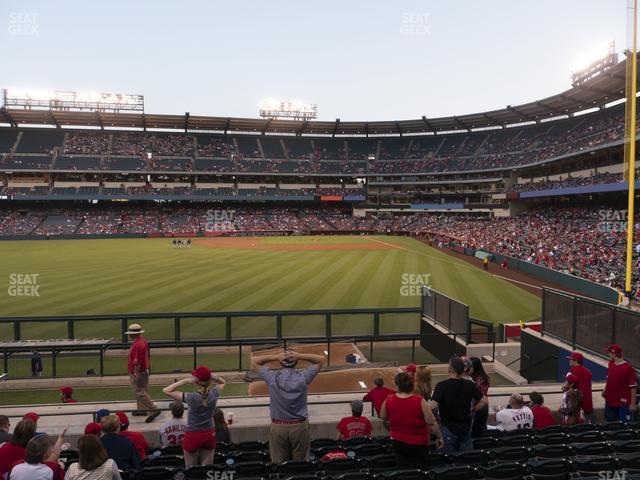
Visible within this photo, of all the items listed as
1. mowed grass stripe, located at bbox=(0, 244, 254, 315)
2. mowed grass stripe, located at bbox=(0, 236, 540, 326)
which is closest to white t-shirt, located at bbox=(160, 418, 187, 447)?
mowed grass stripe, located at bbox=(0, 236, 540, 326)

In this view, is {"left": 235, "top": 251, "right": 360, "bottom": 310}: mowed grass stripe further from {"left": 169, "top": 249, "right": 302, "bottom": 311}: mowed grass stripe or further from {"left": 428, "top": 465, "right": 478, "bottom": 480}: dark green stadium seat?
{"left": 428, "top": 465, "right": 478, "bottom": 480}: dark green stadium seat

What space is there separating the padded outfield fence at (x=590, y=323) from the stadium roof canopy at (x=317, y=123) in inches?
1978

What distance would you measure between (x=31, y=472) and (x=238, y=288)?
21.5 meters

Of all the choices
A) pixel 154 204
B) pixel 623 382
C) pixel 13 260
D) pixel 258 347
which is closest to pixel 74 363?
pixel 258 347

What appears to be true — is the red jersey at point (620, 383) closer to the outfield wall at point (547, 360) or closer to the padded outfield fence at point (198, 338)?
the outfield wall at point (547, 360)

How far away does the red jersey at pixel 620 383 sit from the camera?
7.11 meters

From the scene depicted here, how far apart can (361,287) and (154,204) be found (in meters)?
65.0

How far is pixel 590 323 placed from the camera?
11.8m

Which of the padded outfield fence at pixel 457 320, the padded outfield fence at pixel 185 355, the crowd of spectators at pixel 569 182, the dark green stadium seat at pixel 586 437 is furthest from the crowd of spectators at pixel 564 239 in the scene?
the dark green stadium seat at pixel 586 437

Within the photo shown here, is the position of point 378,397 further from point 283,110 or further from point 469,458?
point 283,110

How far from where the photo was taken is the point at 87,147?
261ft

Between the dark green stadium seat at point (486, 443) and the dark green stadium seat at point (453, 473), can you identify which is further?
the dark green stadium seat at point (486, 443)

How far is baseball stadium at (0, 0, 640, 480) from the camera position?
5355mm

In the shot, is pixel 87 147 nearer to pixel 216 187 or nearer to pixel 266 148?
pixel 216 187
